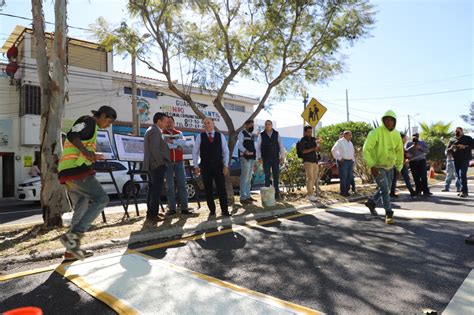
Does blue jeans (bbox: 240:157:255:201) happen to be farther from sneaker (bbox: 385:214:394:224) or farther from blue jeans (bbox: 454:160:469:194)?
blue jeans (bbox: 454:160:469:194)

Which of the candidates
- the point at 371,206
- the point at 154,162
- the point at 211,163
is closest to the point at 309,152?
the point at 371,206

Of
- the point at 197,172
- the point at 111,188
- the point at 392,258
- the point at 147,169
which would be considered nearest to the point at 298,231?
the point at 392,258

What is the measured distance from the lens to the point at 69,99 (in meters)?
19.2

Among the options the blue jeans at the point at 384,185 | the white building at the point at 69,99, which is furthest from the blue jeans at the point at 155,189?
the white building at the point at 69,99

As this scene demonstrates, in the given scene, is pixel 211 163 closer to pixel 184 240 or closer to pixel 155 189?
pixel 155 189

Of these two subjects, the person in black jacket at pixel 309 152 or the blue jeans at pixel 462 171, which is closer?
the person in black jacket at pixel 309 152

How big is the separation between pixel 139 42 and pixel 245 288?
8104 mm

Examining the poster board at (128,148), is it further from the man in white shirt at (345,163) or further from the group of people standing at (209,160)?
A: the man in white shirt at (345,163)

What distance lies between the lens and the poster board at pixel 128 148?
687 centimetres

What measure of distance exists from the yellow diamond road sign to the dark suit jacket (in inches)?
178

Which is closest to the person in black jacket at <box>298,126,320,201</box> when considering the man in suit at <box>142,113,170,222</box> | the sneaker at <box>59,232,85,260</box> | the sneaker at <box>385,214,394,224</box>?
the sneaker at <box>385,214,394,224</box>

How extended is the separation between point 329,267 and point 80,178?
2.88m

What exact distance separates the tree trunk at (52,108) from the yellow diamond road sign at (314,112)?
19.1 ft

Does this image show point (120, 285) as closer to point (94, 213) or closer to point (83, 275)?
point (83, 275)
